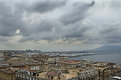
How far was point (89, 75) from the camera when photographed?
68.4m

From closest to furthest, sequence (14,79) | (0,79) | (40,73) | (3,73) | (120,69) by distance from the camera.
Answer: (40,73), (14,79), (3,73), (0,79), (120,69)

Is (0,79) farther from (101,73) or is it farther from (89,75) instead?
(101,73)

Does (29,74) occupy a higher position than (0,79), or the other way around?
(29,74)

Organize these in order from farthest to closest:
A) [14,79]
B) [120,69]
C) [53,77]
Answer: [120,69] → [14,79] → [53,77]

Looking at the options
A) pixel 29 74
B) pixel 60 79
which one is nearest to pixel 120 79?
pixel 60 79

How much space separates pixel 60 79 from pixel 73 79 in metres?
5.79

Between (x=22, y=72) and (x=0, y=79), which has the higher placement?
(x=22, y=72)

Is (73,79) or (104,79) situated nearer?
(73,79)

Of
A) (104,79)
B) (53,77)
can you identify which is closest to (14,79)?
(53,77)

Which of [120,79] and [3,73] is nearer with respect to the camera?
[120,79]

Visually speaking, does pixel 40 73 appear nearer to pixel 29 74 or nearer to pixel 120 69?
pixel 29 74

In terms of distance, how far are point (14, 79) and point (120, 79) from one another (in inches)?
1922

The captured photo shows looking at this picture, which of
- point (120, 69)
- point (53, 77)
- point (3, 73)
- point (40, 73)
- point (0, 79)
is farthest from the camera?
point (120, 69)

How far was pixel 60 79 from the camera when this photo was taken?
54.0 m
